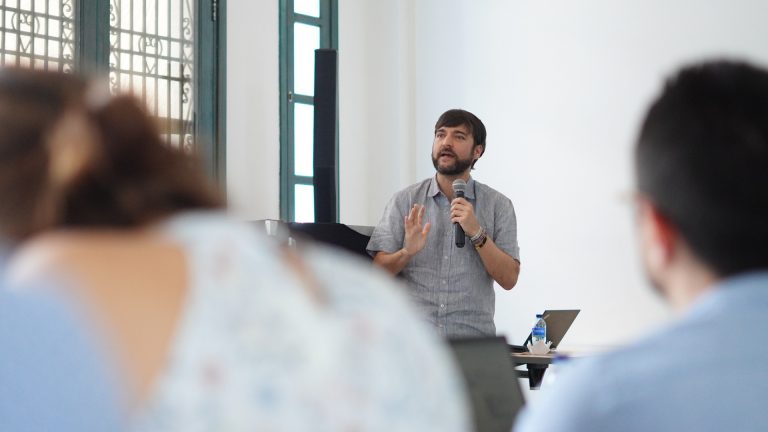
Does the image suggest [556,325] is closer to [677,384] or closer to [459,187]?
[459,187]

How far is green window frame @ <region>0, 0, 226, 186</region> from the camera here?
544 cm

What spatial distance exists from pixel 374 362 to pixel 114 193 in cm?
26

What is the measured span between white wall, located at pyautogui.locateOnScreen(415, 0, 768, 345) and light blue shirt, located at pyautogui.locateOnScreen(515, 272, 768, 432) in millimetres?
4472

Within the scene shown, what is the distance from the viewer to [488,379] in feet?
5.51

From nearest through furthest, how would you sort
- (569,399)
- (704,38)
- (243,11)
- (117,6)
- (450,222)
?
(569,399) → (450,222) → (704,38) → (117,6) → (243,11)

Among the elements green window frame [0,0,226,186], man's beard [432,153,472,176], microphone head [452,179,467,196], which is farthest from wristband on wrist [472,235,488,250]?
green window frame [0,0,226,186]

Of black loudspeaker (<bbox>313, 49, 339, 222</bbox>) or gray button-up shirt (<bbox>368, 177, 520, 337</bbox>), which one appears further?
black loudspeaker (<bbox>313, 49, 339, 222</bbox>)

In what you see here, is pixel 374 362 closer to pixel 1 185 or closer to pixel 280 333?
pixel 280 333

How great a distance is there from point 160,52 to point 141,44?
0.41ft

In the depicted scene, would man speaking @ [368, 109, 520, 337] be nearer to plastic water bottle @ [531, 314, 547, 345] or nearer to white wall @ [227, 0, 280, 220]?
plastic water bottle @ [531, 314, 547, 345]

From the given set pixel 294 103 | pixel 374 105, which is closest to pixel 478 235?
pixel 294 103

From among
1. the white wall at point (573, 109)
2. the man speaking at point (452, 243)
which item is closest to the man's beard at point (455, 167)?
the man speaking at point (452, 243)

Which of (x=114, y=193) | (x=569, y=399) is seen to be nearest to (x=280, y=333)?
(x=114, y=193)

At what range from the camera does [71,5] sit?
5.69m
